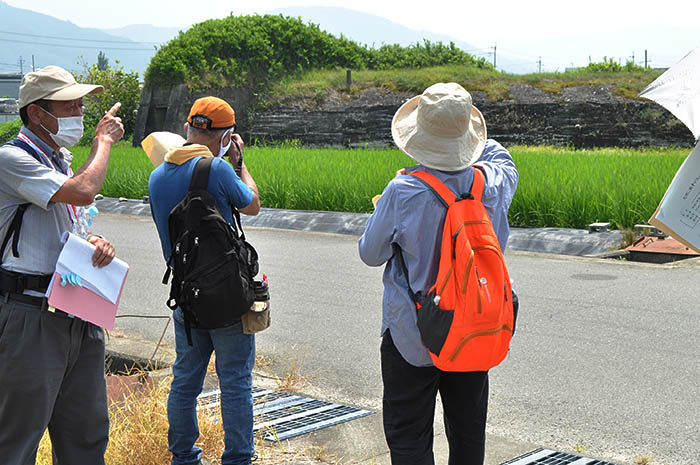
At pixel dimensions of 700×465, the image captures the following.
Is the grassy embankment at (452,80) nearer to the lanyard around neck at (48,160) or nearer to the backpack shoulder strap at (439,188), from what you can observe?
the backpack shoulder strap at (439,188)

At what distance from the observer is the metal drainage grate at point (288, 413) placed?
182 inches

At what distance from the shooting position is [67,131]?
337 cm

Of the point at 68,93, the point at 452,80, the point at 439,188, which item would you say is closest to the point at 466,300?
the point at 439,188

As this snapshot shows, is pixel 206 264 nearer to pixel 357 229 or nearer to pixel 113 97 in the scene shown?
pixel 357 229

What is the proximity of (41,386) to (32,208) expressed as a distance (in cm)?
66

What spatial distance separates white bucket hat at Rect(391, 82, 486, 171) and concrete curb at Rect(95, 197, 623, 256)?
28.1ft

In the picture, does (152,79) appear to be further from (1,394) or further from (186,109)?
(1,394)

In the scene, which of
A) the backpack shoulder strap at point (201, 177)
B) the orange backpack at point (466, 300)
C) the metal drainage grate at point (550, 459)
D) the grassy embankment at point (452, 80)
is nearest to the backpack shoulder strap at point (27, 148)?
the backpack shoulder strap at point (201, 177)

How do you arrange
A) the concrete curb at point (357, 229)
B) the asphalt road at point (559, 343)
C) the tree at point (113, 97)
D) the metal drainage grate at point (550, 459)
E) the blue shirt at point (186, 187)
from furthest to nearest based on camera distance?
the tree at point (113, 97) → the concrete curb at point (357, 229) → the asphalt road at point (559, 343) → the metal drainage grate at point (550, 459) → the blue shirt at point (186, 187)

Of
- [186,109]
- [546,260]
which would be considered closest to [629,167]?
[546,260]

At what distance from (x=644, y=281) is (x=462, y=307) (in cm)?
674

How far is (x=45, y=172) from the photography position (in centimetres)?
323

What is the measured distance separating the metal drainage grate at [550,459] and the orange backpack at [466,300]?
50.3 inches

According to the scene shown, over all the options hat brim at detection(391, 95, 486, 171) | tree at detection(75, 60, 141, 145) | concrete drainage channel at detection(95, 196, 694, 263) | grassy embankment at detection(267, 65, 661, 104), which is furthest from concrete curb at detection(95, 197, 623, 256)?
tree at detection(75, 60, 141, 145)
